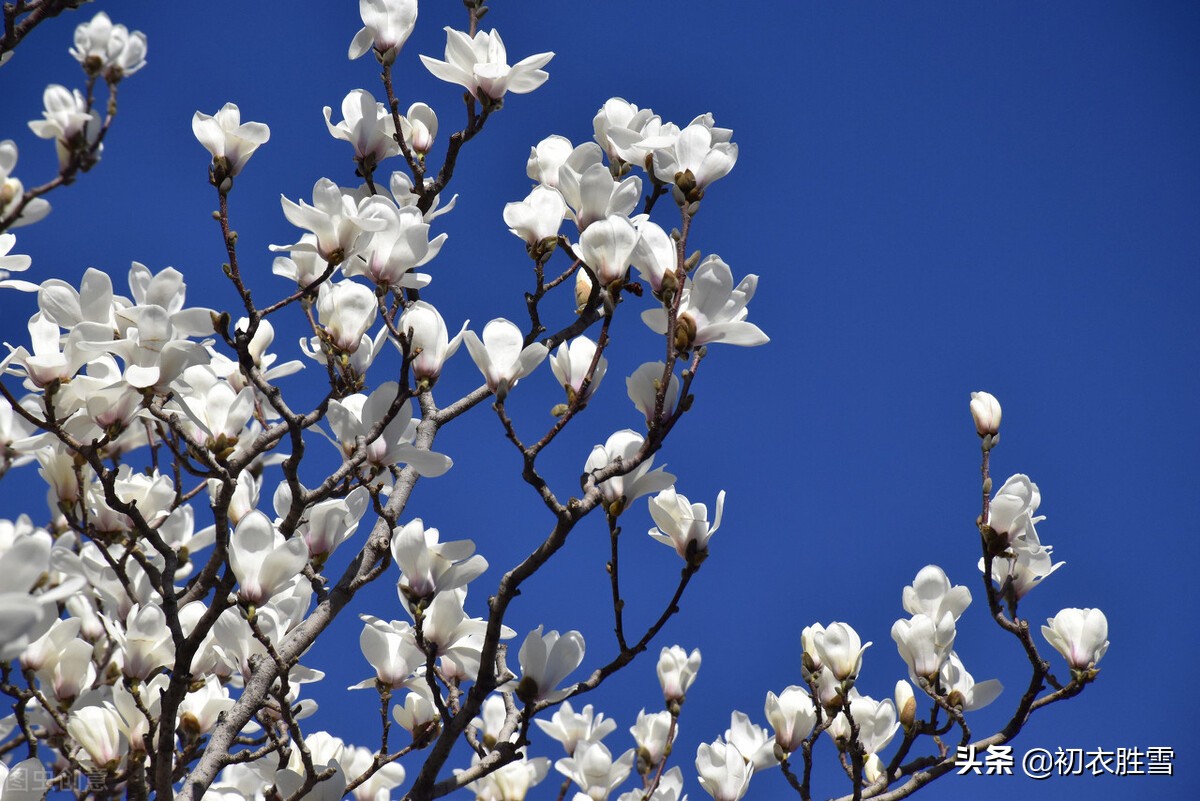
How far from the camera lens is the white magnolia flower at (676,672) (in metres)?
3.01

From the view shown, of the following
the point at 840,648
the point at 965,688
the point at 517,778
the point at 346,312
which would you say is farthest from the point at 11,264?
the point at 965,688

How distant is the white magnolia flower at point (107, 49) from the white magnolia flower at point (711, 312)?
3.54ft

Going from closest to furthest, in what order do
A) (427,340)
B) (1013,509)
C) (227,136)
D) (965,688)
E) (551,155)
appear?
(427,340)
(227,136)
(551,155)
(1013,509)
(965,688)

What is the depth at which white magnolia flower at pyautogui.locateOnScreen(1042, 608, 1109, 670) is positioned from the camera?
2748 mm

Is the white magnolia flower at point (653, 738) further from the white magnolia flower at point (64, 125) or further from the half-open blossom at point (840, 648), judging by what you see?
the white magnolia flower at point (64, 125)

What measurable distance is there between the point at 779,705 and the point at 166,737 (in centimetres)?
165

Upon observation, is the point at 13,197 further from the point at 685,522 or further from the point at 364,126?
the point at 685,522

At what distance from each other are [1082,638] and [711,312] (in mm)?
1492

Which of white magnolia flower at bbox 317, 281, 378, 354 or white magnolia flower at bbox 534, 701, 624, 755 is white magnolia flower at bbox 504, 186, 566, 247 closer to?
white magnolia flower at bbox 317, 281, 378, 354

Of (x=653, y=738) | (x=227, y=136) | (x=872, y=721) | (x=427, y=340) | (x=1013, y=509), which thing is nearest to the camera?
(x=427, y=340)

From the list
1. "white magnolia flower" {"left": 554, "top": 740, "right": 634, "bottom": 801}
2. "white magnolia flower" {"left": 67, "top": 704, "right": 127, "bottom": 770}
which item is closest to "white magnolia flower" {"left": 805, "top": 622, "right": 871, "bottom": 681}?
"white magnolia flower" {"left": 554, "top": 740, "right": 634, "bottom": 801}

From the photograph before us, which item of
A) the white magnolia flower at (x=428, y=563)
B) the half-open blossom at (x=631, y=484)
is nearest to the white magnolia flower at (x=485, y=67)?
the half-open blossom at (x=631, y=484)

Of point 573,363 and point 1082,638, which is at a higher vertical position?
point 573,363

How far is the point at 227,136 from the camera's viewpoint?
91.7 inches
